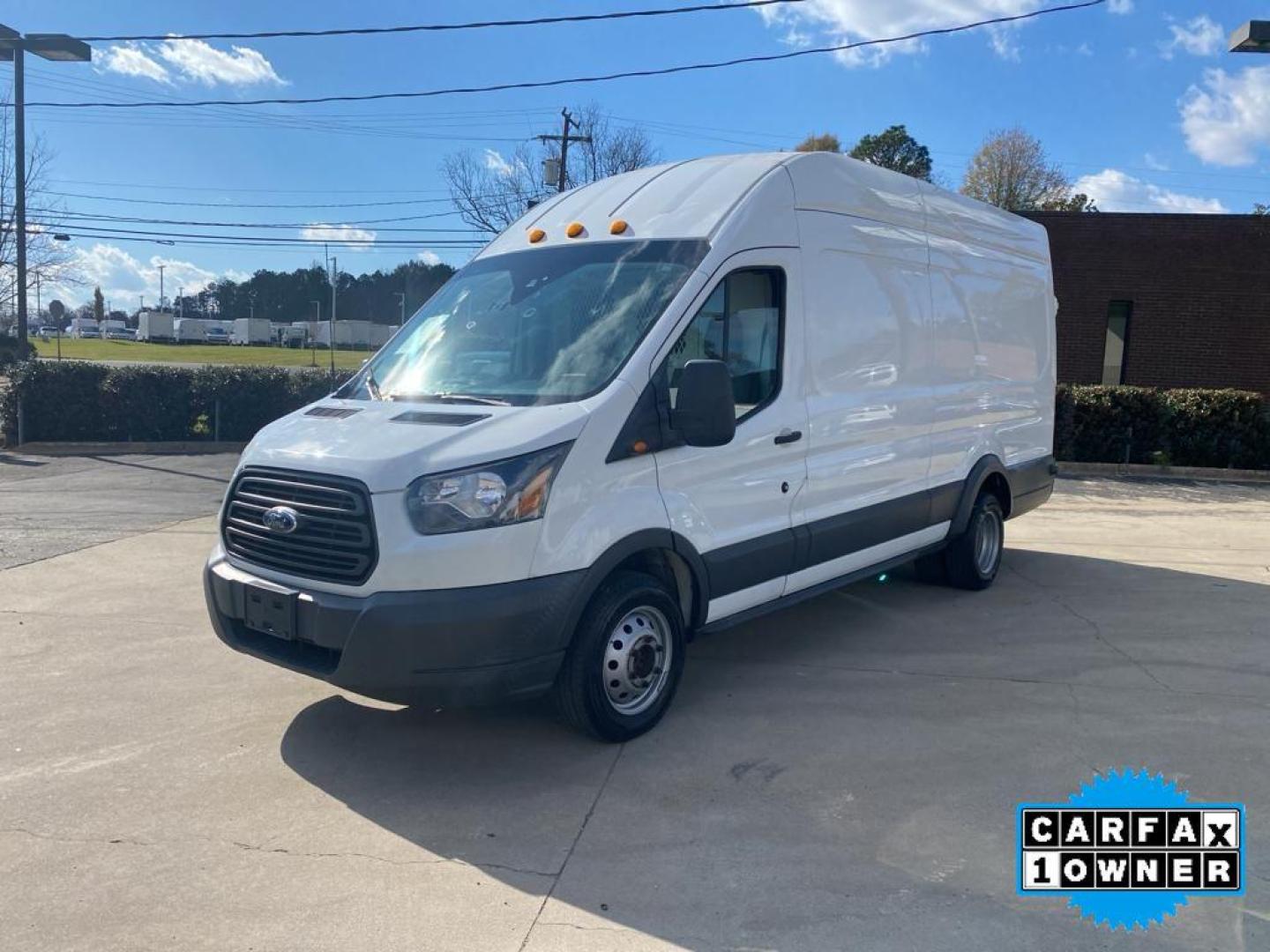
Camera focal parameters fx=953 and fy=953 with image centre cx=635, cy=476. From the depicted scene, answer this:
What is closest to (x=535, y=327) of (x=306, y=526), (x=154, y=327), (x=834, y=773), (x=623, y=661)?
(x=306, y=526)

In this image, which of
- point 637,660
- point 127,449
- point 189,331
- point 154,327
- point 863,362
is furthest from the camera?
point 189,331

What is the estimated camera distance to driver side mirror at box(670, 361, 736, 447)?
13.5 ft

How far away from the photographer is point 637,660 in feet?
14.5

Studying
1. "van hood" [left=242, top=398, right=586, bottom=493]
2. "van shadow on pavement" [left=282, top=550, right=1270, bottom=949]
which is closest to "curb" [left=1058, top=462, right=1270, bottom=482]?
"van shadow on pavement" [left=282, top=550, right=1270, bottom=949]

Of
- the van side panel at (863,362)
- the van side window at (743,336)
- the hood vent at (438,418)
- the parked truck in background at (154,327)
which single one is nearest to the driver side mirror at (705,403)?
the van side window at (743,336)

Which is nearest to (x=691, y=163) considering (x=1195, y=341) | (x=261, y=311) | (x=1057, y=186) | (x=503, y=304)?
(x=503, y=304)

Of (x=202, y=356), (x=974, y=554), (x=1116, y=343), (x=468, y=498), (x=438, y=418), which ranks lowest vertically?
(x=974, y=554)

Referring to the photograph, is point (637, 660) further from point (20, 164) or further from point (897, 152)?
point (897, 152)

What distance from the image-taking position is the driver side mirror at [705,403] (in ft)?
13.5

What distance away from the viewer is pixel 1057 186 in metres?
54.6

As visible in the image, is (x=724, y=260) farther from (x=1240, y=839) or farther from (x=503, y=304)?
(x=1240, y=839)

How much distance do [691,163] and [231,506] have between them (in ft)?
9.90

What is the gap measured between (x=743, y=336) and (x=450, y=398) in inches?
59.3

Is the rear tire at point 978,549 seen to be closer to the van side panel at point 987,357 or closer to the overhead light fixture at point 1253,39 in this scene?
the van side panel at point 987,357
